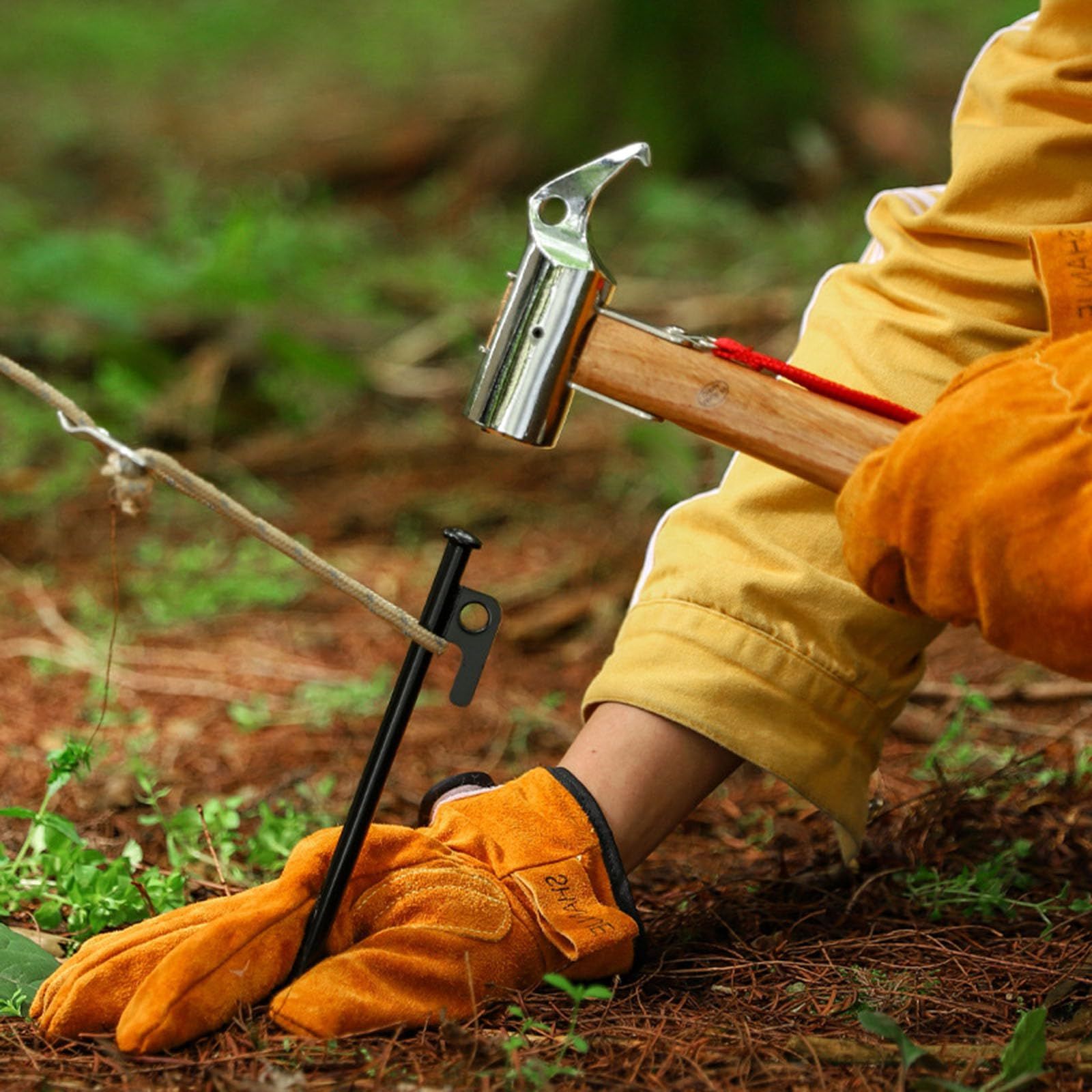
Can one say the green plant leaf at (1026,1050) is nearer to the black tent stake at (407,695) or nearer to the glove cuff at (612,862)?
the glove cuff at (612,862)

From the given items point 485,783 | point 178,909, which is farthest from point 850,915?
point 178,909

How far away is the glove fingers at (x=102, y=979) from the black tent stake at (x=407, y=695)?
0.30 feet

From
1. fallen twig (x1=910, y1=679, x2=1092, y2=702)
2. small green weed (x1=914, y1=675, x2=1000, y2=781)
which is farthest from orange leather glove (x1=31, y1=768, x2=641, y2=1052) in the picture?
fallen twig (x1=910, y1=679, x2=1092, y2=702)

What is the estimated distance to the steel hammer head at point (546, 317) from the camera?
1.46 meters

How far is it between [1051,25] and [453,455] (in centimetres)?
255

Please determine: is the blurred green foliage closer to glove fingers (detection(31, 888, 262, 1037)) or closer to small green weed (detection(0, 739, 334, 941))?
small green weed (detection(0, 739, 334, 941))

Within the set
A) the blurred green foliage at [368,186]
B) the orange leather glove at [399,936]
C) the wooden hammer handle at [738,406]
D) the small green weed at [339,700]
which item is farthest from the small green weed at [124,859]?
the blurred green foliage at [368,186]

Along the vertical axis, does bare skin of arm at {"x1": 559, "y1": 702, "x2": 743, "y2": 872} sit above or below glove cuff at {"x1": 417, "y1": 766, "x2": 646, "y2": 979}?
above

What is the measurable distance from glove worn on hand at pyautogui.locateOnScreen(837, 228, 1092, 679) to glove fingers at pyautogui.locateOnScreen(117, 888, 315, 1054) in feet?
2.40

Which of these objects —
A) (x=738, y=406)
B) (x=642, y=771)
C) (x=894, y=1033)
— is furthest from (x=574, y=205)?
(x=894, y=1033)

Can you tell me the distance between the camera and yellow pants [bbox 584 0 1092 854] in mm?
1663

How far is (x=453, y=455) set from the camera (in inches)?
159

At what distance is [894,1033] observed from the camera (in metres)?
1.29

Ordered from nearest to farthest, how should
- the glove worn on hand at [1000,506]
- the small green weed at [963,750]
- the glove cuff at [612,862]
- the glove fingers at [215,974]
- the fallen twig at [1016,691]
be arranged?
the glove worn on hand at [1000,506], the glove fingers at [215,974], the glove cuff at [612,862], the small green weed at [963,750], the fallen twig at [1016,691]
